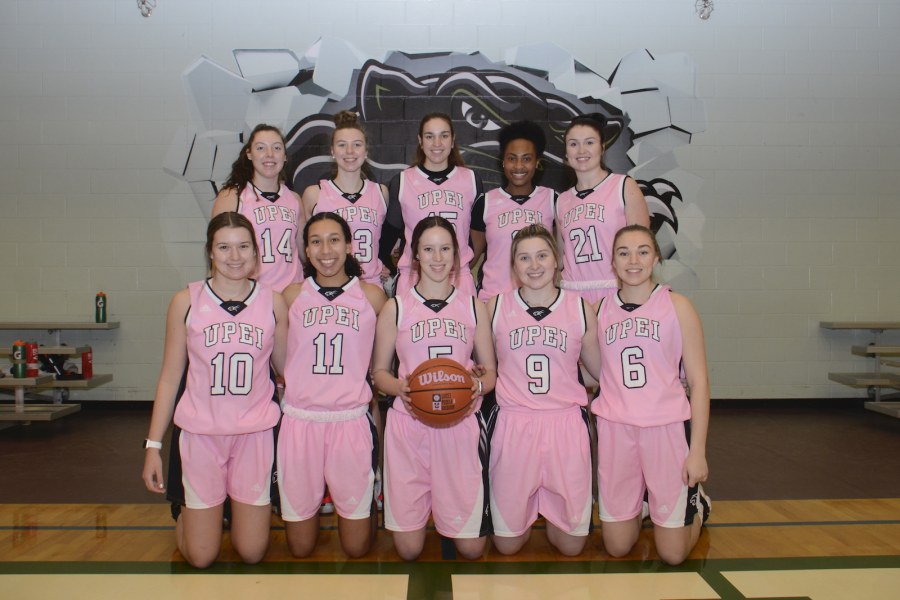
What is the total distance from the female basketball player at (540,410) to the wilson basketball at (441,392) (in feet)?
0.99

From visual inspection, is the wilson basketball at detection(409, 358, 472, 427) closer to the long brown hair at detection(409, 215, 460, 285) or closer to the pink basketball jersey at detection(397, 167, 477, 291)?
the long brown hair at detection(409, 215, 460, 285)

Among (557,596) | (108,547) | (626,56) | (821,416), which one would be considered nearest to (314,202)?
(108,547)

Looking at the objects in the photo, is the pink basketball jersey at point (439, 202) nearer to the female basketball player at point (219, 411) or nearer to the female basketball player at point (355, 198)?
the female basketball player at point (355, 198)

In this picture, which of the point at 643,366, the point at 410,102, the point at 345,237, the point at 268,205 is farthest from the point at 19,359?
the point at 643,366

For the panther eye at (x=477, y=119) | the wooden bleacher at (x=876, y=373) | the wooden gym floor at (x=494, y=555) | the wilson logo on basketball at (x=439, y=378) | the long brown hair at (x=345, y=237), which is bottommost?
the wooden gym floor at (x=494, y=555)

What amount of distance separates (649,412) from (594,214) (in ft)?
3.35

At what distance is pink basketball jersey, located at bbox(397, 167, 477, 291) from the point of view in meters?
3.33

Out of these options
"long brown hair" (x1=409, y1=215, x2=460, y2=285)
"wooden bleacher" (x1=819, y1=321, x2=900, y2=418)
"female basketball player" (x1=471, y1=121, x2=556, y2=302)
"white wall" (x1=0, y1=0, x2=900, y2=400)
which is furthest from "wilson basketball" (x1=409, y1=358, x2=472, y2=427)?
"wooden bleacher" (x1=819, y1=321, x2=900, y2=418)

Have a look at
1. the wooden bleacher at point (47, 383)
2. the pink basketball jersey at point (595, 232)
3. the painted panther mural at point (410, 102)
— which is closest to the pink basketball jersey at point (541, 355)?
the pink basketball jersey at point (595, 232)

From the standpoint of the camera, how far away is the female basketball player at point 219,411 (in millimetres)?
2531

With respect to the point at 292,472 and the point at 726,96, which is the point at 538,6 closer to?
the point at 726,96

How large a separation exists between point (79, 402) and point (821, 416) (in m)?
5.91

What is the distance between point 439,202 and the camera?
3.33m

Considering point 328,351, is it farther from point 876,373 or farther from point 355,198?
point 876,373
